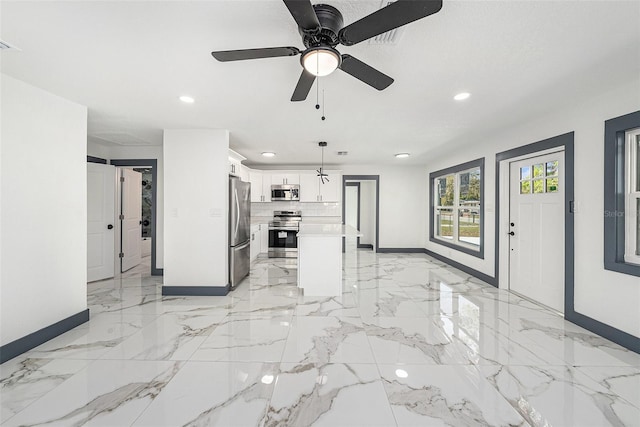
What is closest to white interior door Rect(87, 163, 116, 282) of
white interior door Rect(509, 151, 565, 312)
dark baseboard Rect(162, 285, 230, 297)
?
dark baseboard Rect(162, 285, 230, 297)

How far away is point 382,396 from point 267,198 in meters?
5.39

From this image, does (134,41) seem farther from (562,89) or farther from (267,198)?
(267,198)

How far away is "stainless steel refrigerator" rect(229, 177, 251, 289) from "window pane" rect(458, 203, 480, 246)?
4251mm

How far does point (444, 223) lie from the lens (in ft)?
20.7

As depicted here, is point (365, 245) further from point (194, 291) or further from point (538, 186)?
point (194, 291)

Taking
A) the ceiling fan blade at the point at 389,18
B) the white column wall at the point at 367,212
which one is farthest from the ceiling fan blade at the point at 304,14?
the white column wall at the point at 367,212

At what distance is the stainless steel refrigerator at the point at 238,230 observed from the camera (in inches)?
159

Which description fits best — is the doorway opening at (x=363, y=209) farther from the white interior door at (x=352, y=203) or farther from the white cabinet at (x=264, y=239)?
the white cabinet at (x=264, y=239)

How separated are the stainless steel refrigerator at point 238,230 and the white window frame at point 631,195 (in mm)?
4502

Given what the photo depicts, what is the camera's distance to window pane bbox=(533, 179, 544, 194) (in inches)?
137

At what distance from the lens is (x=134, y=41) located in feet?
5.87

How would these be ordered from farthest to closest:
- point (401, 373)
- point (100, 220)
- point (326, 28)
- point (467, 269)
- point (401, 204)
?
point (401, 204) < point (467, 269) < point (100, 220) < point (401, 373) < point (326, 28)

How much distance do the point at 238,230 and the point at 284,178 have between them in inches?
106

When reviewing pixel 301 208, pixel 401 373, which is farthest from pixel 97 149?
pixel 401 373
